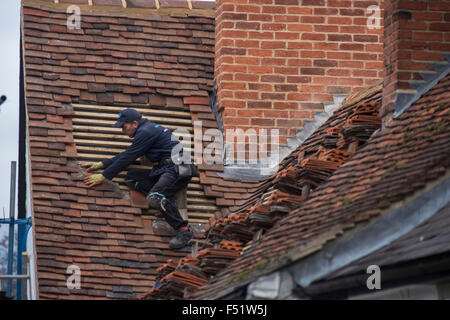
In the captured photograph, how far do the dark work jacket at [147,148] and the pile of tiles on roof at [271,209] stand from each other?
223 cm

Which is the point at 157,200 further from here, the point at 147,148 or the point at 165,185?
the point at 147,148

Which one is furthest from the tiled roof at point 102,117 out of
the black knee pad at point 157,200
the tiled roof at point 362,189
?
the tiled roof at point 362,189

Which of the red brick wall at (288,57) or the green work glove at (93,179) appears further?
the red brick wall at (288,57)

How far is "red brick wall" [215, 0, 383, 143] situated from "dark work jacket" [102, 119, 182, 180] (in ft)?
3.07

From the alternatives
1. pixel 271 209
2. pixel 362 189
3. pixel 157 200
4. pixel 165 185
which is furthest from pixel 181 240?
pixel 362 189

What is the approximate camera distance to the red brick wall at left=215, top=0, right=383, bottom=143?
12680 millimetres

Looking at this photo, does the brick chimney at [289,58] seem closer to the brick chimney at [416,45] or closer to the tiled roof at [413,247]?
the brick chimney at [416,45]

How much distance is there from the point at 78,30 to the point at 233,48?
2035 millimetres

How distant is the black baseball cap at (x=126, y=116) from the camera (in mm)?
11938

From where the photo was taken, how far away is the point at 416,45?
368 inches

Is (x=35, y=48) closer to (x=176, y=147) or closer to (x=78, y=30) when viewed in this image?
(x=78, y=30)

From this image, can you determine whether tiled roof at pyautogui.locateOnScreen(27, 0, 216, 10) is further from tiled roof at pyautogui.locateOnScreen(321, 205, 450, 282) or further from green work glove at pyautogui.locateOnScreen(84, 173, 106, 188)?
tiled roof at pyautogui.locateOnScreen(321, 205, 450, 282)

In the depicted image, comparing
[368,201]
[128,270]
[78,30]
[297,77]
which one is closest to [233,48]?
[297,77]
